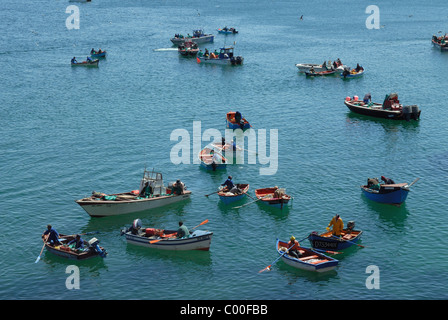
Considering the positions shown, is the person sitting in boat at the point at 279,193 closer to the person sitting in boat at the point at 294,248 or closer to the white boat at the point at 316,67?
the person sitting in boat at the point at 294,248

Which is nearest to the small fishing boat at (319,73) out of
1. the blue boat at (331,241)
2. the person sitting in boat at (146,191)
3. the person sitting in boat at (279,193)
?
the person sitting in boat at (279,193)

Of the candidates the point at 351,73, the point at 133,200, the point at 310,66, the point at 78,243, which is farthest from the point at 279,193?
the point at 310,66

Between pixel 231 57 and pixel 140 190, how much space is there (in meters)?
69.0

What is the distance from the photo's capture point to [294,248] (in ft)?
140

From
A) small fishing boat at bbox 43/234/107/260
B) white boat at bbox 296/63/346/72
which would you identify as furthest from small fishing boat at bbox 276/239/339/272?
white boat at bbox 296/63/346/72

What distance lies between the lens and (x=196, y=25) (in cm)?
17425

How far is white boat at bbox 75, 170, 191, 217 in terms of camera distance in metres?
50.3

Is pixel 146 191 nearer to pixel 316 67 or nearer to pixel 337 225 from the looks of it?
pixel 337 225

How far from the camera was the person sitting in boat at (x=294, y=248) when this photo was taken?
42.2 metres

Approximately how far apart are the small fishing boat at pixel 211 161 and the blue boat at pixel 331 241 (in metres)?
19.3

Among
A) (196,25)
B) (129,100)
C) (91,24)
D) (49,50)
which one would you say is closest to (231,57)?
(129,100)

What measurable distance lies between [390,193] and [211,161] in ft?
65.5
